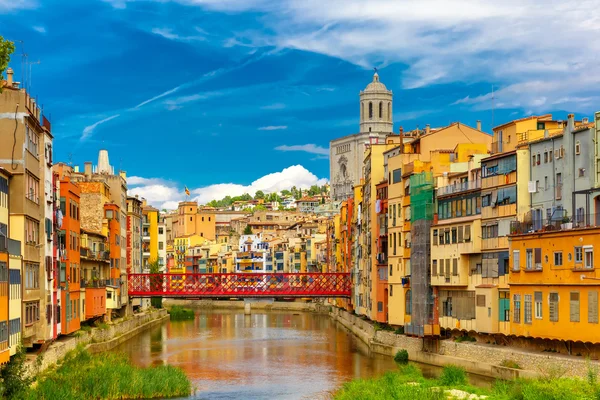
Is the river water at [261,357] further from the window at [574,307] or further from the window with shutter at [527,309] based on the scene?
the window at [574,307]

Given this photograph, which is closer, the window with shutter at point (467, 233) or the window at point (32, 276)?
the window at point (32, 276)

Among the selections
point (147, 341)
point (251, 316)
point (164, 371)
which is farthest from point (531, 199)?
point (251, 316)

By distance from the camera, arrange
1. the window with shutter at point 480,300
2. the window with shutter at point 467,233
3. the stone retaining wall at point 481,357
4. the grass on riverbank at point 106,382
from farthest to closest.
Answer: the window with shutter at point 467,233
the window with shutter at point 480,300
the stone retaining wall at point 481,357
the grass on riverbank at point 106,382

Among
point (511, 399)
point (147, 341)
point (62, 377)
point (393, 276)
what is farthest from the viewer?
point (147, 341)

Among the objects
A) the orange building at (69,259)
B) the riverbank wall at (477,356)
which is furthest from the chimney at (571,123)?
the orange building at (69,259)

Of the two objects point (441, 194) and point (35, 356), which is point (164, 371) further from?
point (441, 194)

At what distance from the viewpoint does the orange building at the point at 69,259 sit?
57.6m

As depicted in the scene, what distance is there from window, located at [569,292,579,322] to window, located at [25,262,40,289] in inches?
885

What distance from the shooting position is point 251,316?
4875 inches

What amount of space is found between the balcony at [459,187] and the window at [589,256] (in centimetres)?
1145

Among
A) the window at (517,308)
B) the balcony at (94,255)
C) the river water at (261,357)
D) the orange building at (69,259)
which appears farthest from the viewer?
the balcony at (94,255)

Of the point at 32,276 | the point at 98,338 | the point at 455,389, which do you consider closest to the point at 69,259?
the point at 98,338

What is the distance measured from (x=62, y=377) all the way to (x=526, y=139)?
2621cm

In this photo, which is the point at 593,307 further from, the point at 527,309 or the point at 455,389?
the point at 455,389
